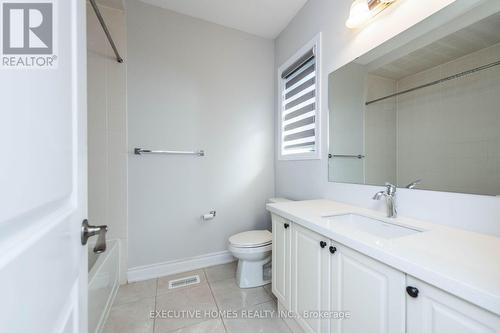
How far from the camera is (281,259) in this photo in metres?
1.38

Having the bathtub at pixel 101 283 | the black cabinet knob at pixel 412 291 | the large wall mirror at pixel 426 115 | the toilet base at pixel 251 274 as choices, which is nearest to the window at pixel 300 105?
the large wall mirror at pixel 426 115

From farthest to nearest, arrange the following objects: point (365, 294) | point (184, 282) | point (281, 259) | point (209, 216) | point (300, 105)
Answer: point (209, 216) < point (300, 105) < point (184, 282) < point (281, 259) < point (365, 294)

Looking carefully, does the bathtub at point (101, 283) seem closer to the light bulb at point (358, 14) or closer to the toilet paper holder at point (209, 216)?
the toilet paper holder at point (209, 216)

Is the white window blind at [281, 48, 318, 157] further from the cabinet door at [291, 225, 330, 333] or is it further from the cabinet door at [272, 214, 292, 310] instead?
the cabinet door at [291, 225, 330, 333]

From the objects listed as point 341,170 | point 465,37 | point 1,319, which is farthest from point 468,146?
point 1,319

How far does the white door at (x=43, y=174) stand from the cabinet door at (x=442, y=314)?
3.10 feet

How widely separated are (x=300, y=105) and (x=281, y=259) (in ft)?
4.57

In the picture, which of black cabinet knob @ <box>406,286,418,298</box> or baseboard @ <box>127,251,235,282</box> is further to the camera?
baseboard @ <box>127,251,235,282</box>

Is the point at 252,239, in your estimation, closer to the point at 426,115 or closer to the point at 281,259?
the point at 281,259

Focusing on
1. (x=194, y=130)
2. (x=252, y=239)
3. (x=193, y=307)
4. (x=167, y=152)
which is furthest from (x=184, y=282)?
(x=194, y=130)

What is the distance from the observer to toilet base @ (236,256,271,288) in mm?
1797

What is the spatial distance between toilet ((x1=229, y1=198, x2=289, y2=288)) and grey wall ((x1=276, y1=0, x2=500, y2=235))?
58 cm

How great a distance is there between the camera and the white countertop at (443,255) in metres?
0.52

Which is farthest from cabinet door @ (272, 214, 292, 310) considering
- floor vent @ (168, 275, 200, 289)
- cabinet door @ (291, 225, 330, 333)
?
floor vent @ (168, 275, 200, 289)
